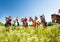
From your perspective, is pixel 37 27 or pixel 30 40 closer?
pixel 30 40

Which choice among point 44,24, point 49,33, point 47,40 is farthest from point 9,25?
point 47,40

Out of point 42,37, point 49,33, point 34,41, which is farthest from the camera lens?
point 49,33

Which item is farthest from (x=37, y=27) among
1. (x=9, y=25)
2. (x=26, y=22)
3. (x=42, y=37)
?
(x=42, y=37)

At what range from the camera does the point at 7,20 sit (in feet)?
39.5

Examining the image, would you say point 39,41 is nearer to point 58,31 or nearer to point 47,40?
point 47,40

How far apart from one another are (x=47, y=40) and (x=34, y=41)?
627mm

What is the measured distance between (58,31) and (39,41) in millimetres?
1904

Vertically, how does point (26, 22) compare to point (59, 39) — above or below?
above

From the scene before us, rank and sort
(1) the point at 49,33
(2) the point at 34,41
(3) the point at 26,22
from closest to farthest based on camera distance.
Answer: (2) the point at 34,41, (1) the point at 49,33, (3) the point at 26,22

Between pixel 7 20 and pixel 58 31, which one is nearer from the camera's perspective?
pixel 58 31

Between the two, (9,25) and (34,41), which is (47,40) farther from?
(9,25)

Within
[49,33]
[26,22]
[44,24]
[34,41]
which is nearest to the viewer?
[34,41]

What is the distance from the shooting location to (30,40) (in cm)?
805

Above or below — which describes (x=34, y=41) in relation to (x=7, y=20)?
below
